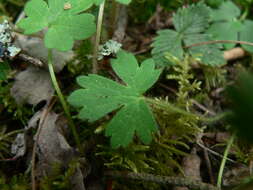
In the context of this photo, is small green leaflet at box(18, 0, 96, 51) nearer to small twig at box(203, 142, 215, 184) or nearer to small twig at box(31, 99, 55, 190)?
small twig at box(31, 99, 55, 190)

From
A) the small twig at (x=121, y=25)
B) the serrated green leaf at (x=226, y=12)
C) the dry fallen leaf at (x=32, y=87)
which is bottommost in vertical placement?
the dry fallen leaf at (x=32, y=87)

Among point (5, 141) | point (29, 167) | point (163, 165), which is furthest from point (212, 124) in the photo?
point (5, 141)

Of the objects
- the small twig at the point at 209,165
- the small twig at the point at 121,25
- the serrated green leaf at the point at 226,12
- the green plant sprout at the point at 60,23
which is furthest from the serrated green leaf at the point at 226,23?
the green plant sprout at the point at 60,23

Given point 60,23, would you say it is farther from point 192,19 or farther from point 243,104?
point 243,104

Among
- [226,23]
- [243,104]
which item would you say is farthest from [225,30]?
[243,104]

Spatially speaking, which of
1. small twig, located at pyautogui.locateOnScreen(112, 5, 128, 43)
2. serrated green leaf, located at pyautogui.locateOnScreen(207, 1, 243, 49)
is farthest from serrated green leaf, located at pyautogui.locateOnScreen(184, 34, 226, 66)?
small twig, located at pyautogui.locateOnScreen(112, 5, 128, 43)

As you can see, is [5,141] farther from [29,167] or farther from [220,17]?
[220,17]

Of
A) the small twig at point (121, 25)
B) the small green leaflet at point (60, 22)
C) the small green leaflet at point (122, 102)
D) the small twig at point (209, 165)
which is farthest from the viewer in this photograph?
the small twig at point (121, 25)

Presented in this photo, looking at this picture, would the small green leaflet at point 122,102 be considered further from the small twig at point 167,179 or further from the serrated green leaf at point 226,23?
the serrated green leaf at point 226,23
